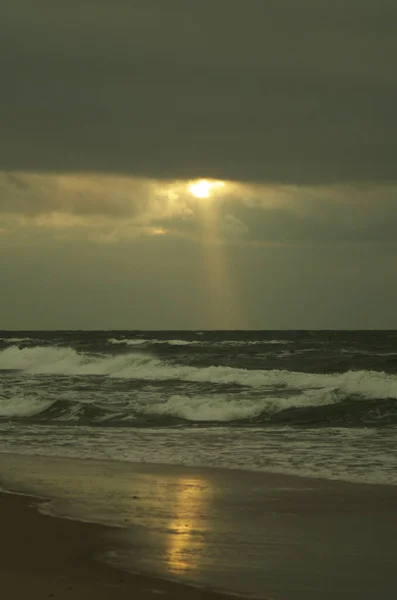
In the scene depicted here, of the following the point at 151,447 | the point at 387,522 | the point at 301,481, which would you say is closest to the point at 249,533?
the point at 387,522

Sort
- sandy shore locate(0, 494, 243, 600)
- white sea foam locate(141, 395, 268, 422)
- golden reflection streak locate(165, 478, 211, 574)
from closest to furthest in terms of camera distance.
→ 1. sandy shore locate(0, 494, 243, 600)
2. golden reflection streak locate(165, 478, 211, 574)
3. white sea foam locate(141, 395, 268, 422)

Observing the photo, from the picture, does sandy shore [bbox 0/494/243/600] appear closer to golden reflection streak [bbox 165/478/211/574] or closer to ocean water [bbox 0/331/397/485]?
golden reflection streak [bbox 165/478/211/574]

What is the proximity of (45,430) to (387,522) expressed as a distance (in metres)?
10.9

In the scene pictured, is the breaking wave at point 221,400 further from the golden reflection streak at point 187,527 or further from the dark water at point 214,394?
the golden reflection streak at point 187,527

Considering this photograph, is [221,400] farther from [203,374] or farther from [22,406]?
[203,374]

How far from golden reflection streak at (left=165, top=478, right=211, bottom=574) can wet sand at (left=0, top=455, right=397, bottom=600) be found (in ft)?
0.03

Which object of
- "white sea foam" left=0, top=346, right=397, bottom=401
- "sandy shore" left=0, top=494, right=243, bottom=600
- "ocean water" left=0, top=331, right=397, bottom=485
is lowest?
"sandy shore" left=0, top=494, right=243, bottom=600

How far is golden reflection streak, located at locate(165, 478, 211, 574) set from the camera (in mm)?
6836

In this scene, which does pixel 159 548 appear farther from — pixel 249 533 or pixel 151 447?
pixel 151 447

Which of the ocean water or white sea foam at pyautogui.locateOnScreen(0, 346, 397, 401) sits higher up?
white sea foam at pyautogui.locateOnScreen(0, 346, 397, 401)

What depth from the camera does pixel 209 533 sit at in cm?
785

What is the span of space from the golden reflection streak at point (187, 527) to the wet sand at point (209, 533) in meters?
0.01

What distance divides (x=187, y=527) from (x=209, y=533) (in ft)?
1.11

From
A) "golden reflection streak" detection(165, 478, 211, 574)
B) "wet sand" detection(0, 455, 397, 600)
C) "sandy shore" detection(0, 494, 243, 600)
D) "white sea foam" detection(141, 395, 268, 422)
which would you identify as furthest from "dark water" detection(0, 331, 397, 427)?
"sandy shore" detection(0, 494, 243, 600)
